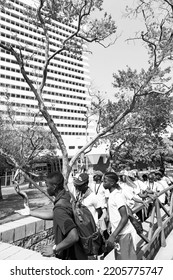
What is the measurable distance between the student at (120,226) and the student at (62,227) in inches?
25.4

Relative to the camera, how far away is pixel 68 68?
233 ft

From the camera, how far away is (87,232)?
6.48 feet

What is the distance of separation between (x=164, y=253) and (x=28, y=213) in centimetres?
234

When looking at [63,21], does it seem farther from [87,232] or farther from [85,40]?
[87,232]

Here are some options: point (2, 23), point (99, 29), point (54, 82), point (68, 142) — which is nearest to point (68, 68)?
point (54, 82)

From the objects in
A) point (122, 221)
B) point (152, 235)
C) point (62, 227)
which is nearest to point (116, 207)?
point (122, 221)

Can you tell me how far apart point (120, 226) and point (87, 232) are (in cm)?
68

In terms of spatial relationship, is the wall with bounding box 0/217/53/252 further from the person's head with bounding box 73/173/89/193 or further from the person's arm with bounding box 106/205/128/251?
the person's arm with bounding box 106/205/128/251

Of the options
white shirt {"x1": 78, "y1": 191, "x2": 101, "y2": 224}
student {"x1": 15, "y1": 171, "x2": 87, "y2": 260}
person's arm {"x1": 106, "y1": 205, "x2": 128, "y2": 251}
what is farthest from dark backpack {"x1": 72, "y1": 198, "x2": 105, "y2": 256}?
white shirt {"x1": 78, "y1": 191, "x2": 101, "y2": 224}

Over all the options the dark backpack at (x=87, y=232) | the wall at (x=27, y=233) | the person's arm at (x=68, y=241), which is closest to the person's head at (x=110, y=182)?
the dark backpack at (x=87, y=232)

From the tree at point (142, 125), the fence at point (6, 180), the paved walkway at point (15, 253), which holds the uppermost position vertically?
the tree at point (142, 125)

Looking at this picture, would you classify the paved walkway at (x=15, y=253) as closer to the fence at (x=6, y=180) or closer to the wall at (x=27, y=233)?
the wall at (x=27, y=233)

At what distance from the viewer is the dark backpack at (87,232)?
6.37 feet

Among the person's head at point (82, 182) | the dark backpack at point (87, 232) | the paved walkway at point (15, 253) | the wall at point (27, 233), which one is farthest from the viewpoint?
the wall at point (27, 233)
